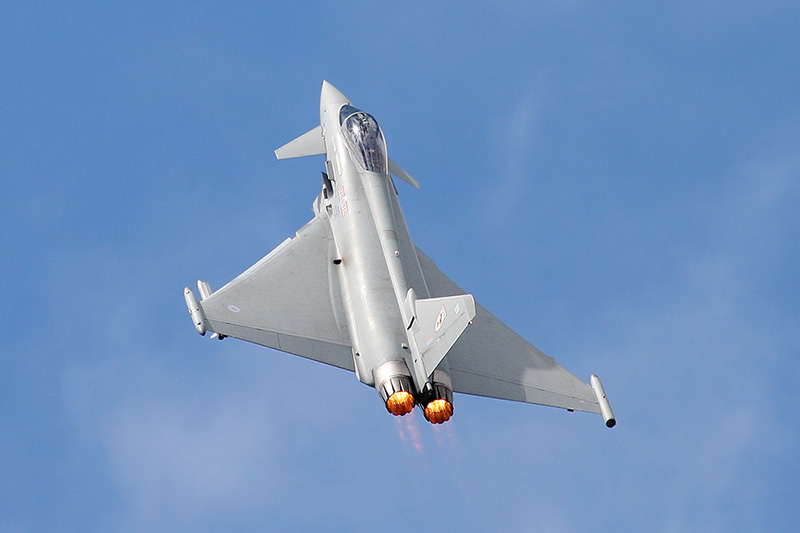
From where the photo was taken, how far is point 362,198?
3675 cm

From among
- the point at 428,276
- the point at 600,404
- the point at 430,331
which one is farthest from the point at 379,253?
the point at 600,404

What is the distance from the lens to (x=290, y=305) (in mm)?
34469

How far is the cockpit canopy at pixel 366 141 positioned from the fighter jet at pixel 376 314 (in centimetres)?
4

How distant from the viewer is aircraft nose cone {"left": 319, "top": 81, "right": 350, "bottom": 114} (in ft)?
135

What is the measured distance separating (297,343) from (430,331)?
4.12 metres

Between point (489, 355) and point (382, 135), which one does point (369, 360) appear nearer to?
point (489, 355)

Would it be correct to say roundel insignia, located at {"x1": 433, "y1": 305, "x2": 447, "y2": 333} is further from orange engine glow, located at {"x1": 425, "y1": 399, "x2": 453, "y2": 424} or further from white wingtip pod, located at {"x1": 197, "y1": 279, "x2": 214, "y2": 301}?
white wingtip pod, located at {"x1": 197, "y1": 279, "x2": 214, "y2": 301}

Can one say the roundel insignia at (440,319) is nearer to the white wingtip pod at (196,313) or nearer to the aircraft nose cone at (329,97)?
the white wingtip pod at (196,313)

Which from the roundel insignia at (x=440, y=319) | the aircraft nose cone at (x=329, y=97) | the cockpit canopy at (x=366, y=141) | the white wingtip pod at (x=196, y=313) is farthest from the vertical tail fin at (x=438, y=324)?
the aircraft nose cone at (x=329, y=97)

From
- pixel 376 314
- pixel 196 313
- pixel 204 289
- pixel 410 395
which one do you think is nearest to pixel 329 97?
pixel 204 289

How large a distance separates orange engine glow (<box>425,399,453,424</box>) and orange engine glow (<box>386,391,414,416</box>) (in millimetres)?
597

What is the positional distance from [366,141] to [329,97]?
4.08 meters

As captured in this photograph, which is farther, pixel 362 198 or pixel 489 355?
pixel 362 198

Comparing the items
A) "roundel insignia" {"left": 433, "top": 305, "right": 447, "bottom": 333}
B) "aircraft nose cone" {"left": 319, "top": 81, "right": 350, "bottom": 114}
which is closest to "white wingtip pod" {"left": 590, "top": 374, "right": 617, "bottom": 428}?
"roundel insignia" {"left": 433, "top": 305, "right": 447, "bottom": 333}
